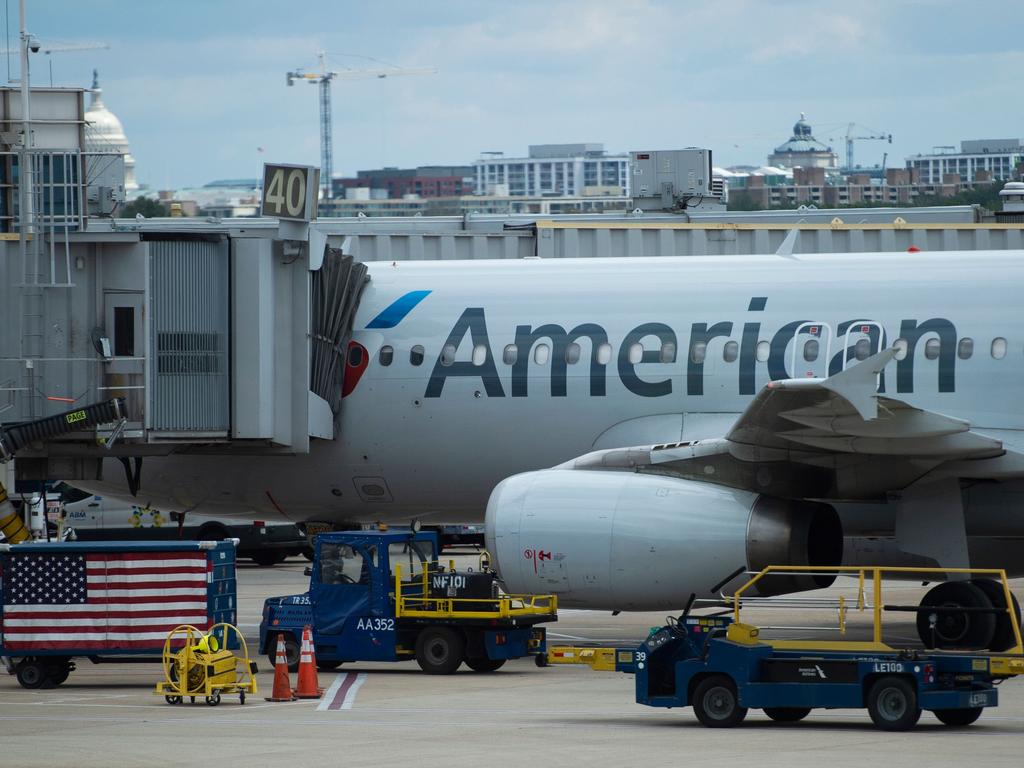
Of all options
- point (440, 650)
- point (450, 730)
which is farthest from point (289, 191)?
point (450, 730)

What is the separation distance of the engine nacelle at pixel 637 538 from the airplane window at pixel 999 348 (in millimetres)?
2992

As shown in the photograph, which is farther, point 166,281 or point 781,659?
point 166,281

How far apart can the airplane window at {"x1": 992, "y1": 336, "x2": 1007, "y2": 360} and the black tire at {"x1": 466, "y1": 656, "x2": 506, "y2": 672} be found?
22.9 feet

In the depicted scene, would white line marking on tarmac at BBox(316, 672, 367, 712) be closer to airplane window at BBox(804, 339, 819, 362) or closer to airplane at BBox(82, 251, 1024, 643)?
airplane at BBox(82, 251, 1024, 643)

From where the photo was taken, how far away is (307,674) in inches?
715

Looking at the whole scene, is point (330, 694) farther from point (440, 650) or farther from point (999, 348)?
point (999, 348)

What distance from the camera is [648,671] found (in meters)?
16.2

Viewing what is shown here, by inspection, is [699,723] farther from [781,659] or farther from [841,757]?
[841,757]

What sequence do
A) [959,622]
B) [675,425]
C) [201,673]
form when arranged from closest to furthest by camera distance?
[201,673] → [959,622] → [675,425]

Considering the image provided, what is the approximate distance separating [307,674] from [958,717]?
6.81 metres

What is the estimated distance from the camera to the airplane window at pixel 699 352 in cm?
2133

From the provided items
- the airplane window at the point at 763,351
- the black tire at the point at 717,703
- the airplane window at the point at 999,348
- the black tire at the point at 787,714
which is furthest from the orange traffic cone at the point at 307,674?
the airplane window at the point at 999,348

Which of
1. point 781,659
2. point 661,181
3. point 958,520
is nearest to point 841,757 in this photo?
point 781,659

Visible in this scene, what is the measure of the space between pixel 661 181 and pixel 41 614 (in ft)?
83.9
